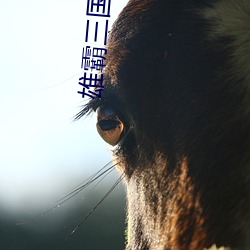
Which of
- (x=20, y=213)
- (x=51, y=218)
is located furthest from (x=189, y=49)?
(x=20, y=213)

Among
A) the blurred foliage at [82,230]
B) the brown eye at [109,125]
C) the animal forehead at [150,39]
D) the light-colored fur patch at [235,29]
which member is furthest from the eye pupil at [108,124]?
the blurred foliage at [82,230]

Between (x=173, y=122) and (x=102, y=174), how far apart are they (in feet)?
1.55

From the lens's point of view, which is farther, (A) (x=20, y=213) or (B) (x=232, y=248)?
(A) (x=20, y=213)

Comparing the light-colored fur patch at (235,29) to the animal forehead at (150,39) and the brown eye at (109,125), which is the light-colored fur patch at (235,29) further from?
the brown eye at (109,125)

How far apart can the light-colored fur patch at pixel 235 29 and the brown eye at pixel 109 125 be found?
0.44 meters

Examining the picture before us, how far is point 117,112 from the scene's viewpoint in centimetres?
245

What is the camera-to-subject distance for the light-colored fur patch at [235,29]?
202cm

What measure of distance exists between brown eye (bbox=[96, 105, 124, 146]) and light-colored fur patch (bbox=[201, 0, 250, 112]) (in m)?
0.44

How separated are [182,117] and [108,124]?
0.41m

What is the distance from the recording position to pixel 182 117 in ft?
7.06

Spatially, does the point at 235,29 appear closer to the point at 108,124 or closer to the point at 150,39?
the point at 150,39

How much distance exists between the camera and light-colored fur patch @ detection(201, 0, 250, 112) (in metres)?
2.02

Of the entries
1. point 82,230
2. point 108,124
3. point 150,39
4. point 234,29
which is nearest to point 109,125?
point 108,124

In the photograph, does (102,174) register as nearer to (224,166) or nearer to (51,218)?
(224,166)
